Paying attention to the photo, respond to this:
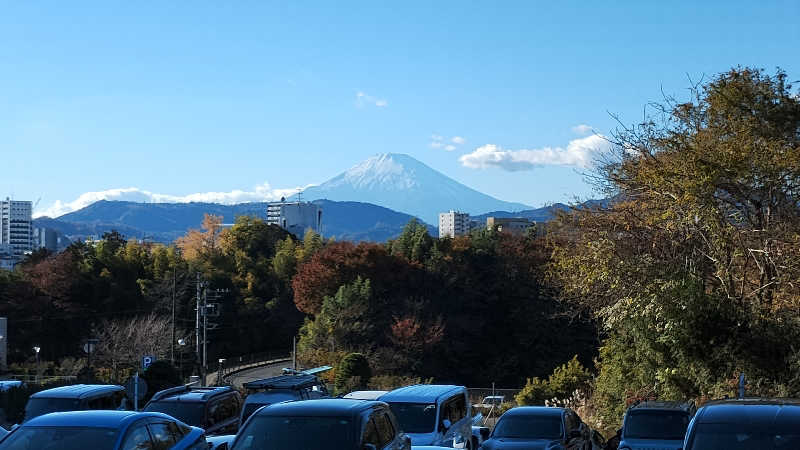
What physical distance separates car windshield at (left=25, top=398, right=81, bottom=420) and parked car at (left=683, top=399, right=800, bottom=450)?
1258 centimetres

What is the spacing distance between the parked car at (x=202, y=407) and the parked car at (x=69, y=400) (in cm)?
122

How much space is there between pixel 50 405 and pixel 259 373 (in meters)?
43.5

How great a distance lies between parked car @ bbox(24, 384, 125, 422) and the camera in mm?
17906

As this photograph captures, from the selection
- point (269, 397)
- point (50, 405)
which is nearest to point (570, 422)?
point (269, 397)

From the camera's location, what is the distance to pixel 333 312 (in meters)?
59.7

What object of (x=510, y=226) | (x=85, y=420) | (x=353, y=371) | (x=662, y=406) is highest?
(x=510, y=226)

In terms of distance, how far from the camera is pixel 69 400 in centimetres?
1823

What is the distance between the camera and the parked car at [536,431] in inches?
617

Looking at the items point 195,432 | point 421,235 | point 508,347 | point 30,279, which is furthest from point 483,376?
point 195,432

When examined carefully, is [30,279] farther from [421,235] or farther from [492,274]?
[492,274]

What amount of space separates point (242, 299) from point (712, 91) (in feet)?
170

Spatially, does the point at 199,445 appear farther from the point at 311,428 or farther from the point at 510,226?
the point at 510,226

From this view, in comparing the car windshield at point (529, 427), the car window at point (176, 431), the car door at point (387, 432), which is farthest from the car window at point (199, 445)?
the car windshield at point (529, 427)

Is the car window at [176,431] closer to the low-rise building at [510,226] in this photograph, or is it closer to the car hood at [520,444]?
the car hood at [520,444]
